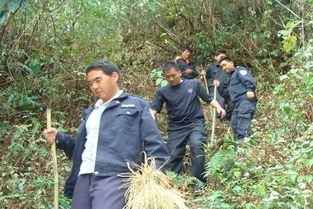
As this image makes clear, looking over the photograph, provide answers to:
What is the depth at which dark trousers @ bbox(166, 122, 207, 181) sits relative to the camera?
6242 mm

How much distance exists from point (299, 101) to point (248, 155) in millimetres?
1496

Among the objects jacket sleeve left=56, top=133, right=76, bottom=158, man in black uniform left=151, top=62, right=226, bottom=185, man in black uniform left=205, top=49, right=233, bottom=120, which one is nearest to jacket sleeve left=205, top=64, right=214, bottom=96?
man in black uniform left=205, top=49, right=233, bottom=120

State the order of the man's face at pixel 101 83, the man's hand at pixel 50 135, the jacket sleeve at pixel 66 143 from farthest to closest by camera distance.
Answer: the jacket sleeve at pixel 66 143 → the man's hand at pixel 50 135 → the man's face at pixel 101 83

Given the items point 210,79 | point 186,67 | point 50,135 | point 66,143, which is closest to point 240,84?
point 210,79

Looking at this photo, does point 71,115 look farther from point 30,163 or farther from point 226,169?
point 226,169

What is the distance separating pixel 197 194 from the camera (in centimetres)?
594

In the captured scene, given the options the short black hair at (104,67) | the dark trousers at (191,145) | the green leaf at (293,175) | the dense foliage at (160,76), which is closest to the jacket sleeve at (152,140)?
the short black hair at (104,67)

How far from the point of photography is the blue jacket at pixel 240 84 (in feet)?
23.9

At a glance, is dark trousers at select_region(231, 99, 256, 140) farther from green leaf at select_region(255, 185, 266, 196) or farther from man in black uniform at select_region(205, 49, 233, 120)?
green leaf at select_region(255, 185, 266, 196)

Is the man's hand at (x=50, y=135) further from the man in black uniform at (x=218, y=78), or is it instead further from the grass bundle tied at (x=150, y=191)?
the man in black uniform at (x=218, y=78)

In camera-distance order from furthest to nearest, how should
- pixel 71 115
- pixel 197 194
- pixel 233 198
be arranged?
1. pixel 71 115
2. pixel 197 194
3. pixel 233 198

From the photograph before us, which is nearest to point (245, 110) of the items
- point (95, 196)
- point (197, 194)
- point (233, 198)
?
point (197, 194)

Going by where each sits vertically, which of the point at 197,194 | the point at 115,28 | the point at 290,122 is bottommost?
the point at 197,194

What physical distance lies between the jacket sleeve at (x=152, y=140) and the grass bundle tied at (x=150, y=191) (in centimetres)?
7
